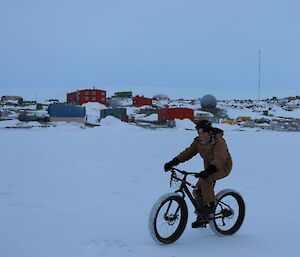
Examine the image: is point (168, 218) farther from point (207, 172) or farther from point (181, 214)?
point (207, 172)

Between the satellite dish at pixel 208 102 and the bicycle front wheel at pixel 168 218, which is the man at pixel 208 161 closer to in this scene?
the bicycle front wheel at pixel 168 218

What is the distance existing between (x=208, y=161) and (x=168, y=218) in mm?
983

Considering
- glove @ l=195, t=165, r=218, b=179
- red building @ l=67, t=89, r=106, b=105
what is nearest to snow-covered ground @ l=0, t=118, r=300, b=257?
glove @ l=195, t=165, r=218, b=179

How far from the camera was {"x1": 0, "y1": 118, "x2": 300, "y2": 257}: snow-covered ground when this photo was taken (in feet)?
18.4

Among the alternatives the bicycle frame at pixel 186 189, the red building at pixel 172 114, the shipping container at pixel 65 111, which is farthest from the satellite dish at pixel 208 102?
the bicycle frame at pixel 186 189

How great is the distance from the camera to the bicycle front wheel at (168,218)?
5.48m

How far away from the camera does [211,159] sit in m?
5.88

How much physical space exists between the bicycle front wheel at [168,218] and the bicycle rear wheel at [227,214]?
1.72 ft

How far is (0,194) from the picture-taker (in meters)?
8.79

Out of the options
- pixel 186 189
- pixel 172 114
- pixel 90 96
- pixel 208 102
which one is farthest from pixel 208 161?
pixel 90 96

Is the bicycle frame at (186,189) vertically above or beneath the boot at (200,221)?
above

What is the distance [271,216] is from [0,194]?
547 centimetres

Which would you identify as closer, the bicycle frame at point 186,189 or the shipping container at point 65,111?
the bicycle frame at point 186,189

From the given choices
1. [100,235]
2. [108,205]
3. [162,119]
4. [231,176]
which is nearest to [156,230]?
[100,235]
